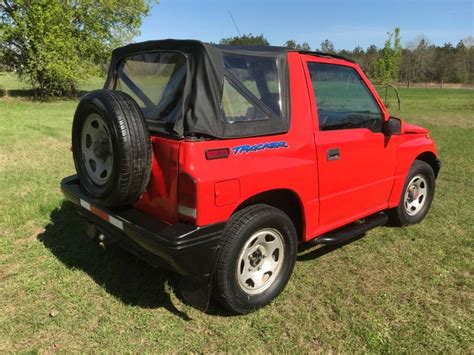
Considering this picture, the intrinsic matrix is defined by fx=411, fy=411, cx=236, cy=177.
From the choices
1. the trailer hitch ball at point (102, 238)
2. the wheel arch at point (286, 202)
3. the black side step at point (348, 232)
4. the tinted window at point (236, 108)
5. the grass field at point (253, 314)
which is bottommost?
the grass field at point (253, 314)

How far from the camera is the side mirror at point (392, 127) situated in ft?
12.7

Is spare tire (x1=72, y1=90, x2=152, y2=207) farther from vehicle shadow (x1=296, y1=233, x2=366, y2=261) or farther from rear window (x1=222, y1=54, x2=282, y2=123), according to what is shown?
vehicle shadow (x1=296, y1=233, x2=366, y2=261)

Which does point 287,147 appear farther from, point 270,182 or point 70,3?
point 70,3

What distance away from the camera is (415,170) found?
15.0 ft

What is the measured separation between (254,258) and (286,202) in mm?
531

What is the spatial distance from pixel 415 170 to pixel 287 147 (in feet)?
7.23

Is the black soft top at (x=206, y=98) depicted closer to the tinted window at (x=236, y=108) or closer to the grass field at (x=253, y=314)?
the tinted window at (x=236, y=108)

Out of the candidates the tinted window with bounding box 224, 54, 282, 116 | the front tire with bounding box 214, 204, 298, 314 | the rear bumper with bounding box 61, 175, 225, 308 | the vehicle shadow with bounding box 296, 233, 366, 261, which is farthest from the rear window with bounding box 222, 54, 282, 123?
the vehicle shadow with bounding box 296, 233, 366, 261

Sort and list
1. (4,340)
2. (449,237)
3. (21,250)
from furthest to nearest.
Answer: (449,237) → (21,250) → (4,340)

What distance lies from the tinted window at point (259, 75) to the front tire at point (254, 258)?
2.61 feet

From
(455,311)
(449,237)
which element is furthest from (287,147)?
(449,237)

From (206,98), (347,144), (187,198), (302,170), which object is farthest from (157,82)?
(347,144)

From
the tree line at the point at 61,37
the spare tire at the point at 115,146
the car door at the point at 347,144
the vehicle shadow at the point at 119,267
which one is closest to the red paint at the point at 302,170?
the car door at the point at 347,144

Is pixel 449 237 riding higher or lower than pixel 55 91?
lower
